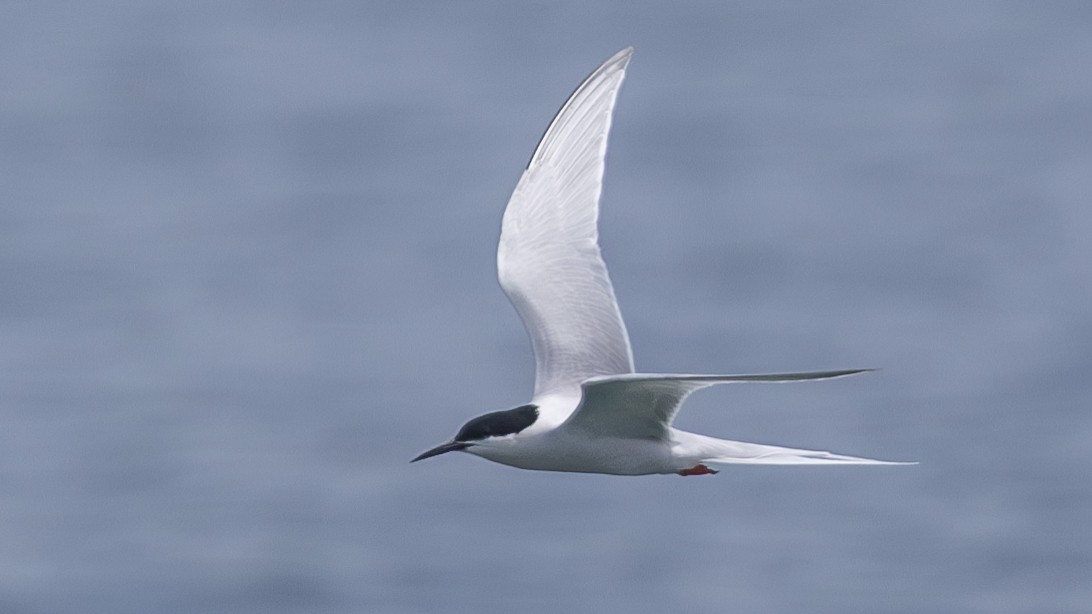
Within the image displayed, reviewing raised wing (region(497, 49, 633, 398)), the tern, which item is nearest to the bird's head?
the tern

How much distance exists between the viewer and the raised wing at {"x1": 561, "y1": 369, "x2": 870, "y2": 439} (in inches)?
302

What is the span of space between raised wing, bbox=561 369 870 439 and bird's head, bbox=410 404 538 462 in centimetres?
21

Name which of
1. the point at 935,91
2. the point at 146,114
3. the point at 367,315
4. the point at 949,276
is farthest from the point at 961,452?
the point at 146,114

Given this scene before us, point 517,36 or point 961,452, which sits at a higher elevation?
point 517,36

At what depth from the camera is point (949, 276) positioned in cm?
2178

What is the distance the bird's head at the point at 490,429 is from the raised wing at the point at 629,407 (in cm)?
21

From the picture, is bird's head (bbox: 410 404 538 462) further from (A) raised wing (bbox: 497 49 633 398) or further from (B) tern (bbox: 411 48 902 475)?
(A) raised wing (bbox: 497 49 633 398)

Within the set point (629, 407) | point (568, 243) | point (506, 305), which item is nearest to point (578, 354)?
point (568, 243)

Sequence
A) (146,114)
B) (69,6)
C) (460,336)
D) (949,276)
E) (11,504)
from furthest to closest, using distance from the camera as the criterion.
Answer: (69,6)
(146,114)
(949,276)
(460,336)
(11,504)

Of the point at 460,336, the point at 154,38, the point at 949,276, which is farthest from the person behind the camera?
the point at 154,38

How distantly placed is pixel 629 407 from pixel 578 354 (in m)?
1.10

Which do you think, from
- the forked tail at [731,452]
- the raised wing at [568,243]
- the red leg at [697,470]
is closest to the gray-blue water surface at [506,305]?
the raised wing at [568,243]

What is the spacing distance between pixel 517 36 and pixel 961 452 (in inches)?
500

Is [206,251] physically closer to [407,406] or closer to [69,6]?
[407,406]
